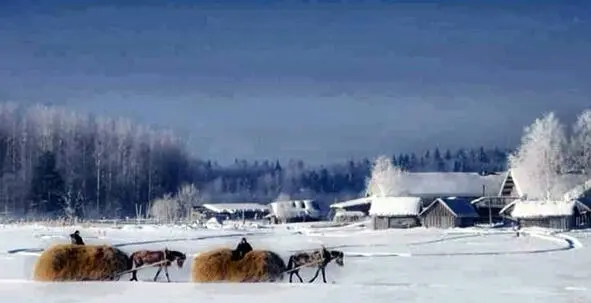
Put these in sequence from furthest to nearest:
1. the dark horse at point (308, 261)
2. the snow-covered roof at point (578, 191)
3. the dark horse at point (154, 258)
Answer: the snow-covered roof at point (578, 191)
the dark horse at point (154, 258)
the dark horse at point (308, 261)

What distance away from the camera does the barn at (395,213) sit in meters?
101

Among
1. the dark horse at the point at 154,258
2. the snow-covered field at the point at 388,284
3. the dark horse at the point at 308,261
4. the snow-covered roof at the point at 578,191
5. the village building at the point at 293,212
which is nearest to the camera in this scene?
the snow-covered field at the point at 388,284

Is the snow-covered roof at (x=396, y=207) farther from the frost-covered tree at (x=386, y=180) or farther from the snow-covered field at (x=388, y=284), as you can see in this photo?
the snow-covered field at (x=388, y=284)

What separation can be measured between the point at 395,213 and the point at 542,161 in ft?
75.6

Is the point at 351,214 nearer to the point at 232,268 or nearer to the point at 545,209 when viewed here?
the point at 545,209

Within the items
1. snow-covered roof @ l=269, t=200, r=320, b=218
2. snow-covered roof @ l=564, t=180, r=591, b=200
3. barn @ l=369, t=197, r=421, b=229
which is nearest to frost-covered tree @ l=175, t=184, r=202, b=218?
snow-covered roof @ l=269, t=200, r=320, b=218

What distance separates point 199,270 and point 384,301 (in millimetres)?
7554

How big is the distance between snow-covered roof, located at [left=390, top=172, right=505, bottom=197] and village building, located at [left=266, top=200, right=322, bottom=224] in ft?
54.9

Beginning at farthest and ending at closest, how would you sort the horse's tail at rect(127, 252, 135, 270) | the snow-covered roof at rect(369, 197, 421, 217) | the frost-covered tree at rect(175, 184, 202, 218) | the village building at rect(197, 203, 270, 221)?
the frost-covered tree at rect(175, 184, 202, 218) < the village building at rect(197, 203, 270, 221) < the snow-covered roof at rect(369, 197, 421, 217) < the horse's tail at rect(127, 252, 135, 270)

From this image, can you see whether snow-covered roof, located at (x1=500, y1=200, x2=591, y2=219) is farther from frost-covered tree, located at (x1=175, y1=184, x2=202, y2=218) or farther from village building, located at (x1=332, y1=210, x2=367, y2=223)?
frost-covered tree, located at (x1=175, y1=184, x2=202, y2=218)

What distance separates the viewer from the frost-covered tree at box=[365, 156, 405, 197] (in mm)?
124938

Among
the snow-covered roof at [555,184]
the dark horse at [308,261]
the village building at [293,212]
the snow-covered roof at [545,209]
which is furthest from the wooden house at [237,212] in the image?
the dark horse at [308,261]

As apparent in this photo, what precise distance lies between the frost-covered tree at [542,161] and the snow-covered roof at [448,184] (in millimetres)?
8687

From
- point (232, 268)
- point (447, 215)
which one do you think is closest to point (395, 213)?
point (447, 215)
